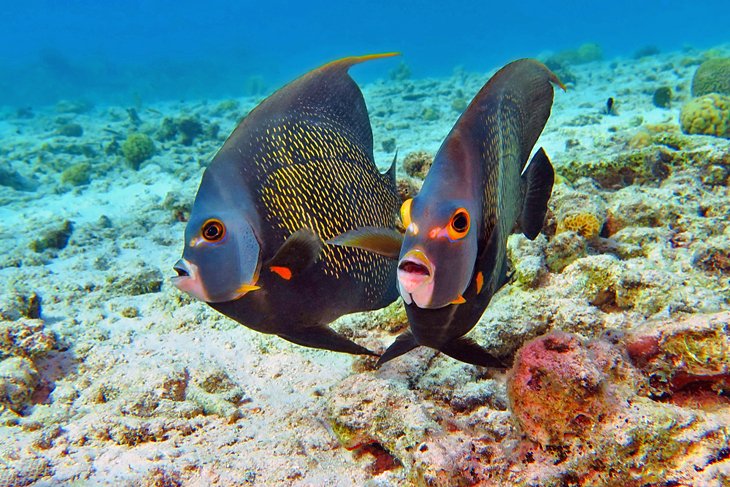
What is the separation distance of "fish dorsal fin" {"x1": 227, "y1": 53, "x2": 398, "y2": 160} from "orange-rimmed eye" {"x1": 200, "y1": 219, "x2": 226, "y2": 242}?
1.32 ft

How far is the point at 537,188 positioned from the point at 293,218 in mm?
1059

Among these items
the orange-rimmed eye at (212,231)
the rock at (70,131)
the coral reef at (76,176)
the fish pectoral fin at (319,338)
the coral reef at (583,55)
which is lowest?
the fish pectoral fin at (319,338)

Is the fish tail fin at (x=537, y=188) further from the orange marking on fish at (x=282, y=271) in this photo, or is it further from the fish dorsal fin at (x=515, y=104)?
the orange marking on fish at (x=282, y=271)

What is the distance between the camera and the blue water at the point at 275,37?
4403cm

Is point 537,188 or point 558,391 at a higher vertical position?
point 537,188

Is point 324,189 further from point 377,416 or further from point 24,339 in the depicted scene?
point 24,339

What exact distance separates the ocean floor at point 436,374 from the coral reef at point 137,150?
7089 mm

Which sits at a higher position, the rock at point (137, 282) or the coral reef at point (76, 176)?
the coral reef at point (76, 176)

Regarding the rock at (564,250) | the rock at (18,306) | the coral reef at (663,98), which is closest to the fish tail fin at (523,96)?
the rock at (564,250)

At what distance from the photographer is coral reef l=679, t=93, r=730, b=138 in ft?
25.6

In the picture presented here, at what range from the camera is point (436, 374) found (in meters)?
2.56

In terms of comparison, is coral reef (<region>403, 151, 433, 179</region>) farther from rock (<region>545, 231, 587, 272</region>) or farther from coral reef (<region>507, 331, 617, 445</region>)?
coral reef (<region>507, 331, 617, 445</region>)

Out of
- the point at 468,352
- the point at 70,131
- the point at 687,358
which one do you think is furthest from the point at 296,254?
the point at 70,131

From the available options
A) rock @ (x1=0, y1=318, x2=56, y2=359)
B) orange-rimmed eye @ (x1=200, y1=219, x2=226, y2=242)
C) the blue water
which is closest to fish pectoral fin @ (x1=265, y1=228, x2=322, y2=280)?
orange-rimmed eye @ (x1=200, y1=219, x2=226, y2=242)
